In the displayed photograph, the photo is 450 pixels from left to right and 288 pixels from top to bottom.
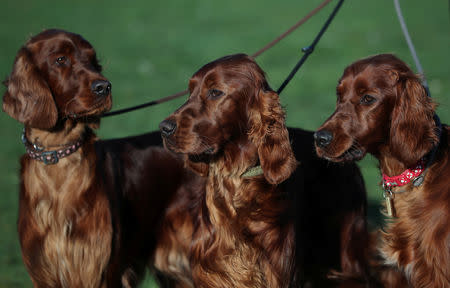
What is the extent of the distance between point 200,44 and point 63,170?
12.7 m

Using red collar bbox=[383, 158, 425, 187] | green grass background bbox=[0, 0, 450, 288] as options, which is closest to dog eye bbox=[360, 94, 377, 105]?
red collar bbox=[383, 158, 425, 187]

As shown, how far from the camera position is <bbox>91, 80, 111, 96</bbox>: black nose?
11.7ft

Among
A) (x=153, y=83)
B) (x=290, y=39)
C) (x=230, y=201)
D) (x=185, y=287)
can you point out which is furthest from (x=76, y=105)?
(x=290, y=39)

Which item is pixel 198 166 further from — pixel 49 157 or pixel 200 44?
pixel 200 44

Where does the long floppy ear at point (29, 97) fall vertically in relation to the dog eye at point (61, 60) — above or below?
below

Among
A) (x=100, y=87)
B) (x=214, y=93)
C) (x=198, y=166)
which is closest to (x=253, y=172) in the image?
(x=198, y=166)

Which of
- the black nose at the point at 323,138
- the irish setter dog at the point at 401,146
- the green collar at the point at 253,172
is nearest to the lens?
the irish setter dog at the point at 401,146

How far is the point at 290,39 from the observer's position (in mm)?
16469

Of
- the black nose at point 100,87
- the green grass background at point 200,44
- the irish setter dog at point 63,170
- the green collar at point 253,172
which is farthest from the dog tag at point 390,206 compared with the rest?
the green grass background at point 200,44

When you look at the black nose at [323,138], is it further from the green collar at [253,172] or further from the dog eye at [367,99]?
the green collar at [253,172]

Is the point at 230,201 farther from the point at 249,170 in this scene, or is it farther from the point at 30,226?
the point at 30,226

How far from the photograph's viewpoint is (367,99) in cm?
334

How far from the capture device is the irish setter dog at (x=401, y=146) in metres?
3.21

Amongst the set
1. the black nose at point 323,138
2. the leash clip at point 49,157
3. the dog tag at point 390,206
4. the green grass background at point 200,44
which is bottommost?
the green grass background at point 200,44
